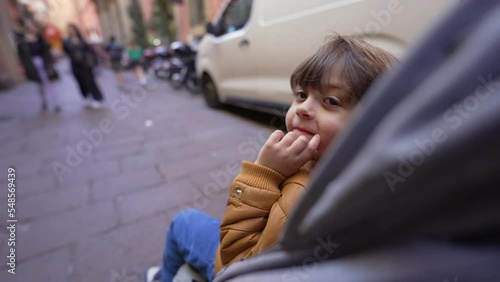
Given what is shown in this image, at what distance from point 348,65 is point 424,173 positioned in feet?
1.61

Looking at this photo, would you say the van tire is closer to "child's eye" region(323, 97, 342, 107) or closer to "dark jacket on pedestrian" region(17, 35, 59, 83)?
"dark jacket on pedestrian" region(17, 35, 59, 83)

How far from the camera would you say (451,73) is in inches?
10.1

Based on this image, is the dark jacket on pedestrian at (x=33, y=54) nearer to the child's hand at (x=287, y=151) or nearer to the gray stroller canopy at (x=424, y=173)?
the child's hand at (x=287, y=151)

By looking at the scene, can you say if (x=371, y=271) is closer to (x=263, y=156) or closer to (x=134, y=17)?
(x=263, y=156)

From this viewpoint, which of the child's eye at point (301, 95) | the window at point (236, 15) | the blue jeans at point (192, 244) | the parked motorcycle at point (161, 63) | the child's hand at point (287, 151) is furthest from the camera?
the parked motorcycle at point (161, 63)

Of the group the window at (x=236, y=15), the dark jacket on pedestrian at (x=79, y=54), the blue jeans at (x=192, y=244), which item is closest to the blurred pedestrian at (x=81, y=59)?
the dark jacket on pedestrian at (x=79, y=54)

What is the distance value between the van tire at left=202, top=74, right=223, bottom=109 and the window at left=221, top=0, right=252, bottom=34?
106cm

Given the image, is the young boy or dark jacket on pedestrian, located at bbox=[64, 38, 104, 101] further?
dark jacket on pedestrian, located at bbox=[64, 38, 104, 101]

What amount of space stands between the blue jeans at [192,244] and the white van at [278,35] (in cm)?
72

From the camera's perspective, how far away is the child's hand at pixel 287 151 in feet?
2.20

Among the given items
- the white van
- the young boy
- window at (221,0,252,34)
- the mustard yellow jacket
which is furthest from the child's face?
window at (221,0,252,34)

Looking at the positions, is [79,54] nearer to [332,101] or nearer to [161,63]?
[161,63]

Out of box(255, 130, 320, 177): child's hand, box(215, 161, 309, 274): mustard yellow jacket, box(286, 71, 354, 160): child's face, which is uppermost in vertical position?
box(286, 71, 354, 160): child's face

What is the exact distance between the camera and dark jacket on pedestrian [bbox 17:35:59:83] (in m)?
4.89
